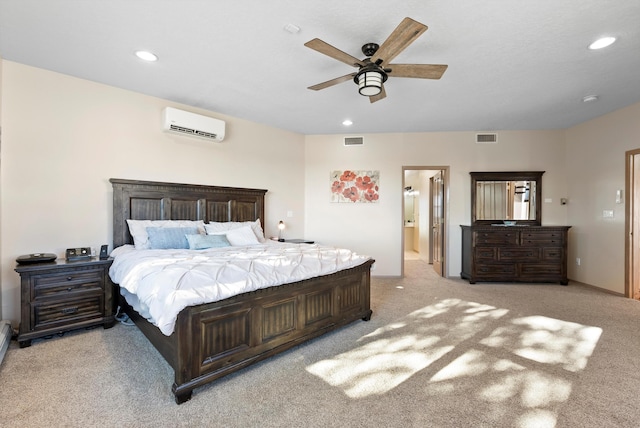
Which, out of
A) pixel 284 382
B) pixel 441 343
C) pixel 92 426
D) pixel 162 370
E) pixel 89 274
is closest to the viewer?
pixel 92 426

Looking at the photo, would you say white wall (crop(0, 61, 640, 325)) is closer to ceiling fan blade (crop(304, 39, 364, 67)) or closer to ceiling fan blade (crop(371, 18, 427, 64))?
ceiling fan blade (crop(304, 39, 364, 67))

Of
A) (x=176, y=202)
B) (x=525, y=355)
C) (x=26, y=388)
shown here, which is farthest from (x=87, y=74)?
(x=525, y=355)

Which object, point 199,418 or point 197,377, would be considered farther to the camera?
point 197,377

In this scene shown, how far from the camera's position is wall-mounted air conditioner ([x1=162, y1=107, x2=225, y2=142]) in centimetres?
380

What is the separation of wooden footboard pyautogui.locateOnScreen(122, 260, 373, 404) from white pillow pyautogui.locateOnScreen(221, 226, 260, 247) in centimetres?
133

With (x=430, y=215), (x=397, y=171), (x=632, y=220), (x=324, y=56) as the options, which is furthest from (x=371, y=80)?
(x=430, y=215)

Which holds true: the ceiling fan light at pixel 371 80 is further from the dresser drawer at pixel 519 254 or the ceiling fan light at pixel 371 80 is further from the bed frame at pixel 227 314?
the dresser drawer at pixel 519 254

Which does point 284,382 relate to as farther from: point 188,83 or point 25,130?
point 25,130

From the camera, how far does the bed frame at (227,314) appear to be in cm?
193

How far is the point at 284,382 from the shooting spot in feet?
6.94

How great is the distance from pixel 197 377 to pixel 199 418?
0.87 feet

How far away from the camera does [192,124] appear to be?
3984 mm

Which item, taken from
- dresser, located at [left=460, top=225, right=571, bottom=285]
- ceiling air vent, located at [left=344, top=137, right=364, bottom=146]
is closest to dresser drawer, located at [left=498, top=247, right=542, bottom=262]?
dresser, located at [left=460, top=225, right=571, bottom=285]

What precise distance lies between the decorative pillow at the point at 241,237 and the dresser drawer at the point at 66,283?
140cm
